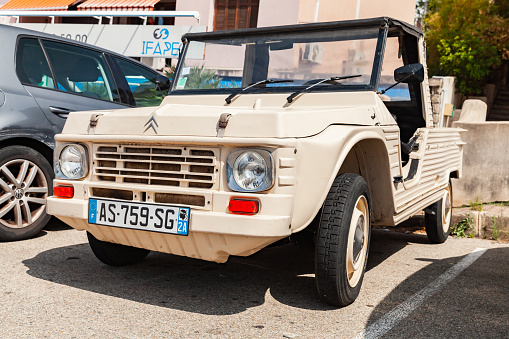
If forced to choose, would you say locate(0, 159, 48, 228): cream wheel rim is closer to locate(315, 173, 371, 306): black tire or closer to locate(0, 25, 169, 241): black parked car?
locate(0, 25, 169, 241): black parked car

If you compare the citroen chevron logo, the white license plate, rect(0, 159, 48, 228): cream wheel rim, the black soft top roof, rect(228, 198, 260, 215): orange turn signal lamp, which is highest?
the black soft top roof

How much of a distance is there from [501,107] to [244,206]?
1902 cm

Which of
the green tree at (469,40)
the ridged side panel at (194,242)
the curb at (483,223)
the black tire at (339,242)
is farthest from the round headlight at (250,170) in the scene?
the green tree at (469,40)

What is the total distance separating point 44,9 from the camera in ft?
59.0

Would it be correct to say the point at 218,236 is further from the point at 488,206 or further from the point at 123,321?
the point at 488,206

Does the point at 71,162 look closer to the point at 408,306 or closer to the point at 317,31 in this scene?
the point at 317,31

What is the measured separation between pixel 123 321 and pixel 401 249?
3336mm

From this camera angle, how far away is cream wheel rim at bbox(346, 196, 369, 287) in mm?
3715

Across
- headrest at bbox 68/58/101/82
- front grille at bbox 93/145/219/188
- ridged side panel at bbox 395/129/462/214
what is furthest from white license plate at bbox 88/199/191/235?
headrest at bbox 68/58/101/82

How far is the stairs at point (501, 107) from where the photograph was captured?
19.6m

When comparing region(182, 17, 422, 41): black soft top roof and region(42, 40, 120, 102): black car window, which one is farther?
region(42, 40, 120, 102): black car window

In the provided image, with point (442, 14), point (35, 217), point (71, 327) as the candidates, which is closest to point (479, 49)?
point (442, 14)

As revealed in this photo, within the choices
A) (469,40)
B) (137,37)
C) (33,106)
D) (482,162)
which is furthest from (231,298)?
(469,40)

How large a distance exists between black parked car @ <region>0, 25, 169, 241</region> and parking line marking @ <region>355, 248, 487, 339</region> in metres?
2.78
